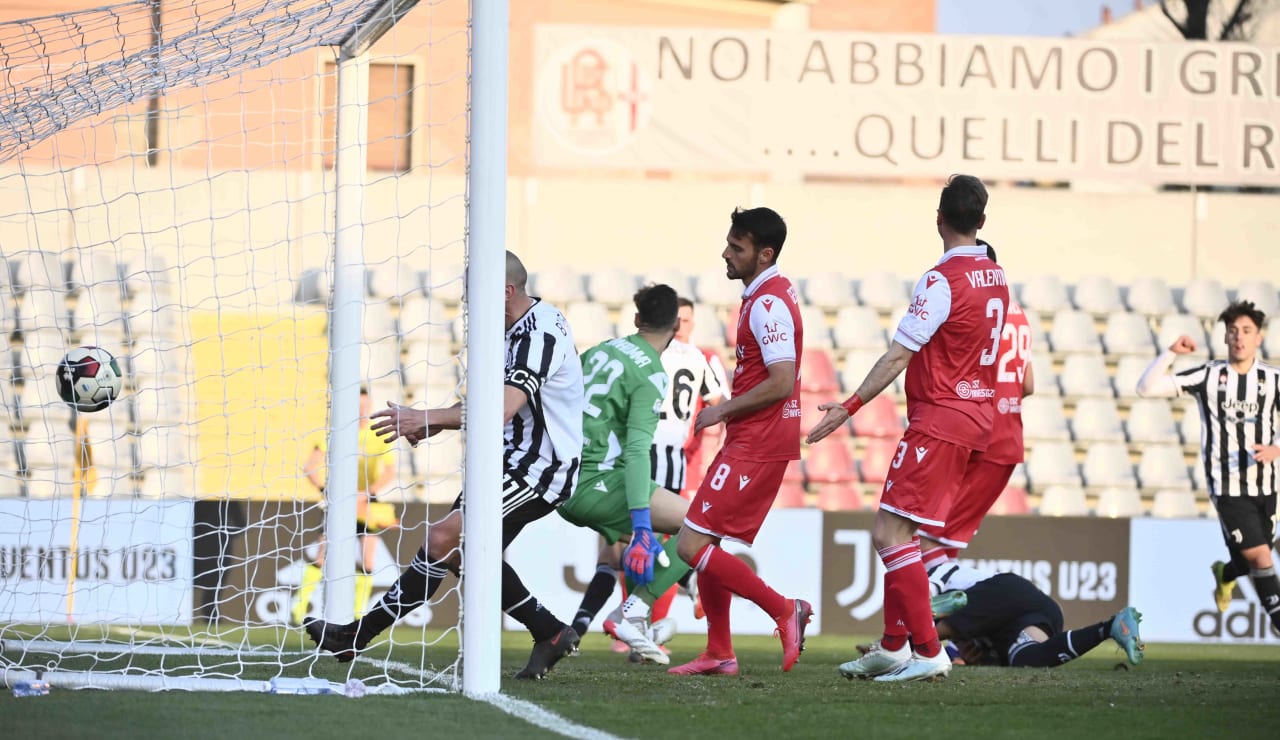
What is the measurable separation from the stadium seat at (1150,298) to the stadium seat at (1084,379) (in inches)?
32.1

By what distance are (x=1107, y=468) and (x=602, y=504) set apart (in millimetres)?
7724

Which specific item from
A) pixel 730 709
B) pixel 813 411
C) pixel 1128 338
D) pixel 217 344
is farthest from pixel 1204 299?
pixel 730 709

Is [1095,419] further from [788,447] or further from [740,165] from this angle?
[788,447]

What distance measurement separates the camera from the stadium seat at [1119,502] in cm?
1341

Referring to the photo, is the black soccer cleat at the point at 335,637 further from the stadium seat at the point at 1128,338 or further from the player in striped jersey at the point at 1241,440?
the stadium seat at the point at 1128,338

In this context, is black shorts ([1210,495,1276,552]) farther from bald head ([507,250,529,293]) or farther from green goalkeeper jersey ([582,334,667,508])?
bald head ([507,250,529,293])

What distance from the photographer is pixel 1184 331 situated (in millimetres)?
14250

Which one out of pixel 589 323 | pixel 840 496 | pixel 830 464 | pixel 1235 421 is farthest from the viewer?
pixel 589 323

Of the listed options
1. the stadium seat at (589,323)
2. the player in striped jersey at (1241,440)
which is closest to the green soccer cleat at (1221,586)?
the player in striped jersey at (1241,440)

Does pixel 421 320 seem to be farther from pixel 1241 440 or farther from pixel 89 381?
pixel 1241 440

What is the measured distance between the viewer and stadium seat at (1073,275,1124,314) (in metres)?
14.6

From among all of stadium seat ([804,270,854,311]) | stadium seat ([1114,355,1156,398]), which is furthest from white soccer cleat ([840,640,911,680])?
stadium seat ([1114,355,1156,398])

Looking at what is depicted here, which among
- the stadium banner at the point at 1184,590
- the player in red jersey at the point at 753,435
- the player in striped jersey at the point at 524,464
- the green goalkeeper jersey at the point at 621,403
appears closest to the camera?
the player in striped jersey at the point at 524,464

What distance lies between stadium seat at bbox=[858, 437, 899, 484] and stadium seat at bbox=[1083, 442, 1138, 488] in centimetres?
176
